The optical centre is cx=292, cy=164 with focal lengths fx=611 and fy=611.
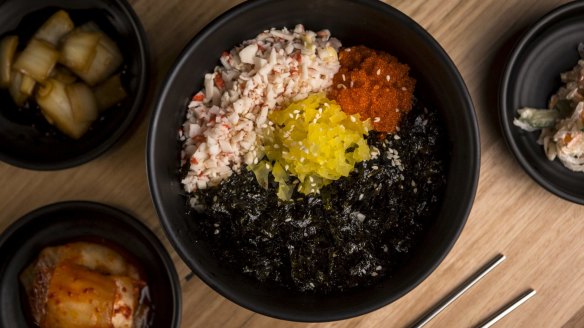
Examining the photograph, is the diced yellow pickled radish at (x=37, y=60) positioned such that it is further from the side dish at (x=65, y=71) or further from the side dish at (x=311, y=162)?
the side dish at (x=311, y=162)

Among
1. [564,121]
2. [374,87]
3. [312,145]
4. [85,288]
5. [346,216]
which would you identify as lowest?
[85,288]

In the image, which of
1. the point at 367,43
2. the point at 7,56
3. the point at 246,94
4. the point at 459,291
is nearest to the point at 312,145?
the point at 246,94

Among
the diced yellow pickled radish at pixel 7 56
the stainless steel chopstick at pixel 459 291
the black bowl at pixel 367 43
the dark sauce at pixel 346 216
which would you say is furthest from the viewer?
the stainless steel chopstick at pixel 459 291

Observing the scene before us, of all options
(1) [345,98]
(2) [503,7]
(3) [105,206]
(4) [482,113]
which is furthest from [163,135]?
(2) [503,7]

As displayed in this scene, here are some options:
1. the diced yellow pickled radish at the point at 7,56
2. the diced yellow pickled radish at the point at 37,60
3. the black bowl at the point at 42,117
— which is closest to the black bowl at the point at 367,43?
the black bowl at the point at 42,117

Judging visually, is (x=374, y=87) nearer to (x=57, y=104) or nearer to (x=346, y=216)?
(x=346, y=216)

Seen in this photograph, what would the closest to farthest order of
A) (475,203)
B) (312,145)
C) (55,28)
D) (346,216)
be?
(312,145)
(346,216)
(55,28)
(475,203)
